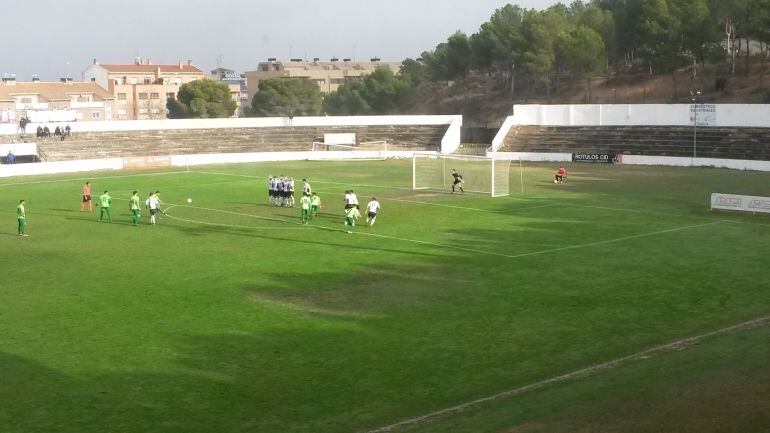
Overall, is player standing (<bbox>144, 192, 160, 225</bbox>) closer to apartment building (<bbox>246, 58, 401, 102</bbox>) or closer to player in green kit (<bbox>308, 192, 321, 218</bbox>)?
player in green kit (<bbox>308, 192, 321, 218</bbox>)

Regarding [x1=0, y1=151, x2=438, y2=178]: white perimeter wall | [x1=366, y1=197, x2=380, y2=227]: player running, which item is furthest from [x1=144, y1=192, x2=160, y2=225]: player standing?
[x1=0, y1=151, x2=438, y2=178]: white perimeter wall

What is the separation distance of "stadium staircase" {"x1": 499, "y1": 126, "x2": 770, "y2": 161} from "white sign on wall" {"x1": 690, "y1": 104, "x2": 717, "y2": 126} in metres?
0.54

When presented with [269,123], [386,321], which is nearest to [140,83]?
[269,123]

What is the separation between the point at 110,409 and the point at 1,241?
2195cm

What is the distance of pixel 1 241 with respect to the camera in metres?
34.6

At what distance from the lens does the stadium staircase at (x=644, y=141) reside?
6556 centimetres

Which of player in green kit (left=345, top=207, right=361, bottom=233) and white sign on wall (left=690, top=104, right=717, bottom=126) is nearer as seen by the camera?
player in green kit (left=345, top=207, right=361, bottom=233)

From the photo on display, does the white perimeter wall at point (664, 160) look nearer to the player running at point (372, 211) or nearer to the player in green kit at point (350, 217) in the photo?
the player running at point (372, 211)

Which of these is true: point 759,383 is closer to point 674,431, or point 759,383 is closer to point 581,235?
point 674,431

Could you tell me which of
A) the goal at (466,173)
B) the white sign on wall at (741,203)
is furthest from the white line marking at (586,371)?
the goal at (466,173)

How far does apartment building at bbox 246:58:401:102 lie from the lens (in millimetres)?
176000

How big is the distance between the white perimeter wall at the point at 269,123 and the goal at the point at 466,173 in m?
25.0

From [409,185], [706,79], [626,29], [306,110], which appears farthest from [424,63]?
[409,185]

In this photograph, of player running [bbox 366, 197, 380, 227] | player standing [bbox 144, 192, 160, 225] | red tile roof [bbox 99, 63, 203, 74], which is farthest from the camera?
red tile roof [bbox 99, 63, 203, 74]
